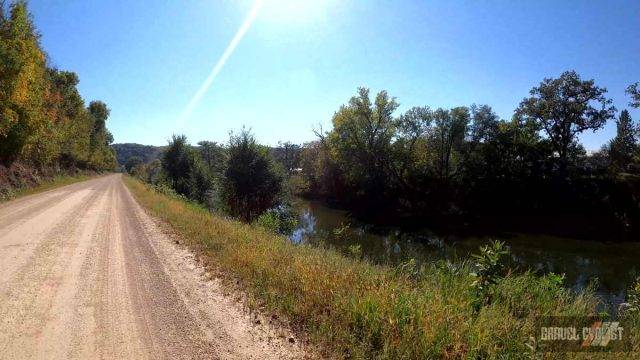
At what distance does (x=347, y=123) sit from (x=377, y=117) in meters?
4.15

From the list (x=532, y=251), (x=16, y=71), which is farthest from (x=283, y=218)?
(x=16, y=71)

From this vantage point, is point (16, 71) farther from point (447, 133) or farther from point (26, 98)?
point (447, 133)

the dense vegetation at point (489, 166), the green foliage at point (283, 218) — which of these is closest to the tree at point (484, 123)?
the dense vegetation at point (489, 166)

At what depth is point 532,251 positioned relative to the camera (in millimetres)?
24188

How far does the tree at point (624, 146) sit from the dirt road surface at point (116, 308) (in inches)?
1807

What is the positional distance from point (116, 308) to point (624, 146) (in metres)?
67.6

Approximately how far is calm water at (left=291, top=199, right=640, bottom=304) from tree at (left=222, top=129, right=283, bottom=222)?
3.83 m

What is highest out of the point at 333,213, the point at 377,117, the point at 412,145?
the point at 377,117

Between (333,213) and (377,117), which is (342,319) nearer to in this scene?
(333,213)

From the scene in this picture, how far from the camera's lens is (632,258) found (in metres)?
22.7

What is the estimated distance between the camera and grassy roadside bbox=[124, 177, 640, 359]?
4.61 m

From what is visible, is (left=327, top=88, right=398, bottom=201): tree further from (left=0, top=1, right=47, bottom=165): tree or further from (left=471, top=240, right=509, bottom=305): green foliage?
(left=471, top=240, right=509, bottom=305): green foliage

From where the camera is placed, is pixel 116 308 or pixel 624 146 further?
pixel 624 146

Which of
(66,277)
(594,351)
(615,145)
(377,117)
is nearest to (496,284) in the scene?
(594,351)
